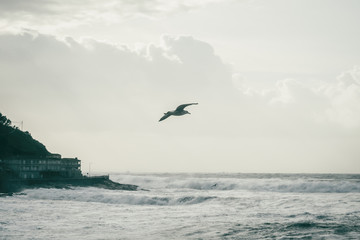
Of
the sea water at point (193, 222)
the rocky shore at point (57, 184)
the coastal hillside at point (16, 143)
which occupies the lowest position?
the sea water at point (193, 222)

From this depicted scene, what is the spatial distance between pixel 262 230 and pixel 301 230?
2.51m

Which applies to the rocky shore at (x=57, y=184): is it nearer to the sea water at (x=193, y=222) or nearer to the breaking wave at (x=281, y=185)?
the breaking wave at (x=281, y=185)

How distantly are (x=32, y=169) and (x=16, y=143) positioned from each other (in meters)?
27.9

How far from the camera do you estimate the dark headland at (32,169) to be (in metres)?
91.8

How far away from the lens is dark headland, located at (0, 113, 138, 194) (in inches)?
3615

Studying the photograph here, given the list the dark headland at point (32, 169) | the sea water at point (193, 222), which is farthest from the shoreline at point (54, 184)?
the sea water at point (193, 222)

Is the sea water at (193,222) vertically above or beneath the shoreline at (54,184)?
beneath

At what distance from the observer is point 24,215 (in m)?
37.2

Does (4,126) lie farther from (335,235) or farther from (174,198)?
(335,235)

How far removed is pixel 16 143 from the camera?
441ft

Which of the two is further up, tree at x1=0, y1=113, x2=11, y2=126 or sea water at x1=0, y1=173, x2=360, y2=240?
tree at x1=0, y1=113, x2=11, y2=126

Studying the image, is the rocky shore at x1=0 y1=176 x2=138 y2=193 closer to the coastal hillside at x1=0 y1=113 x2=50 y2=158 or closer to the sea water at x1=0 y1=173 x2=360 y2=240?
the coastal hillside at x1=0 y1=113 x2=50 y2=158

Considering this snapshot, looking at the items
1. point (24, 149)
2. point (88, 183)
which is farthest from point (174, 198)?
point (24, 149)

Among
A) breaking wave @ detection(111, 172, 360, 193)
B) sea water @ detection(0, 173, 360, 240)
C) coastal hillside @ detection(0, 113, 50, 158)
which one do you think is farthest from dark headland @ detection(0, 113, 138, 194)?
sea water @ detection(0, 173, 360, 240)
